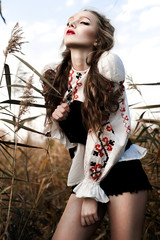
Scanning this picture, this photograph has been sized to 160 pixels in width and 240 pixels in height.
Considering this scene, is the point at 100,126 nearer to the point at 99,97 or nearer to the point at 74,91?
the point at 99,97

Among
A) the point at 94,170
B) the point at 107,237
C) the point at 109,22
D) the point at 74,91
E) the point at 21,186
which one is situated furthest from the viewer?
the point at 21,186

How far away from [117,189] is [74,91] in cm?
64

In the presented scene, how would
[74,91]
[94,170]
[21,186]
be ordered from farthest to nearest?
[21,186]
[74,91]
[94,170]

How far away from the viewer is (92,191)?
167 cm

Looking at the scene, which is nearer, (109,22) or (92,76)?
(92,76)

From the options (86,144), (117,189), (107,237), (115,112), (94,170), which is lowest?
(107,237)

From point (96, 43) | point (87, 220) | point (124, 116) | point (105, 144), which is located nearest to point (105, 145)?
point (105, 144)

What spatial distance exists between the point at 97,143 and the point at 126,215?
42 cm

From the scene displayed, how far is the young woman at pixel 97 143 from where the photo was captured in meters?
1.69

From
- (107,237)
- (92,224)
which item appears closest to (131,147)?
(92,224)

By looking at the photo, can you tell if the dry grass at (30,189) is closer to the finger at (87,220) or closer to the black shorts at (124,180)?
the black shorts at (124,180)

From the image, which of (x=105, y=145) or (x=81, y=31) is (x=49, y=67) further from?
(x=105, y=145)

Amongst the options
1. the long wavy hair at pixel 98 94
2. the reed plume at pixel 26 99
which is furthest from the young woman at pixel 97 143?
the reed plume at pixel 26 99

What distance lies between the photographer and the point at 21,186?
378 cm
